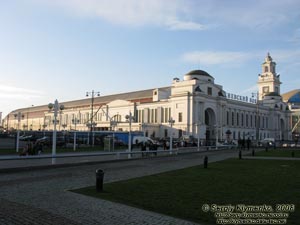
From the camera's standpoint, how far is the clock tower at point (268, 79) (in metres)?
141

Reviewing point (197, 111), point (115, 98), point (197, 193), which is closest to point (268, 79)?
point (197, 111)

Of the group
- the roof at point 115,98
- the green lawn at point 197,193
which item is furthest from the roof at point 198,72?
the green lawn at point 197,193

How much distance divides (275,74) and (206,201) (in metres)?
142

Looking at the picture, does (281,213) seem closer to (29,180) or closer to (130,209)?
(130,209)

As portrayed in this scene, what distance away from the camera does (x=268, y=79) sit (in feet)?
465

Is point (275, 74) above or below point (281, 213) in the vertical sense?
above

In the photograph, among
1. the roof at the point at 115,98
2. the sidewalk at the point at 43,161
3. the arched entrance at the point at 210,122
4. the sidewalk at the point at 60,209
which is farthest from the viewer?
the roof at the point at 115,98

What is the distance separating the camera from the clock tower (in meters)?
→ 141

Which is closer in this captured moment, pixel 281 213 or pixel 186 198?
pixel 281 213

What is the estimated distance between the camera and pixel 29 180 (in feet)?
50.6

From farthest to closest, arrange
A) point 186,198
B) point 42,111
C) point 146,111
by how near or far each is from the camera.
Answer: point 42,111 < point 146,111 < point 186,198

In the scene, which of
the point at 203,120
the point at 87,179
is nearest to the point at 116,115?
the point at 203,120

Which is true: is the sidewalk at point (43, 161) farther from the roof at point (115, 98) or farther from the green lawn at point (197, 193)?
the roof at point (115, 98)

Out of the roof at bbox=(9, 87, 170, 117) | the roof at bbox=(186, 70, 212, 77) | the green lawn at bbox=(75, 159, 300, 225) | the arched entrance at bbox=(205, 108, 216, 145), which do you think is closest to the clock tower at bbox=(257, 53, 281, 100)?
the arched entrance at bbox=(205, 108, 216, 145)
